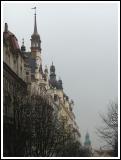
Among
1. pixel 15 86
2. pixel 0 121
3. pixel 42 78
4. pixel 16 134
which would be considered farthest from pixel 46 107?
pixel 42 78

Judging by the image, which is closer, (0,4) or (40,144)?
(0,4)

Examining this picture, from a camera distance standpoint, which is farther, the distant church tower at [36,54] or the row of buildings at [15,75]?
the distant church tower at [36,54]

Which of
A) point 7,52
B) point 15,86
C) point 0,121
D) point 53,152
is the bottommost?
point 53,152

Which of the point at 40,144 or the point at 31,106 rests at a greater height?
the point at 31,106

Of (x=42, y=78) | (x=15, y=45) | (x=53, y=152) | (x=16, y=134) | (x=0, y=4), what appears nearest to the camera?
(x=0, y=4)

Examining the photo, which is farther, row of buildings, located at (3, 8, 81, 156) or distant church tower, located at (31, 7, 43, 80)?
distant church tower, located at (31, 7, 43, 80)

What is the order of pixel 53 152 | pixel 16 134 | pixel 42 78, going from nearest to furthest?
pixel 16 134 → pixel 53 152 → pixel 42 78

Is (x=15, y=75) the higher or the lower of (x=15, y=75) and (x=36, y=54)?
the lower

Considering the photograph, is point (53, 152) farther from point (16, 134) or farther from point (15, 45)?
point (15, 45)

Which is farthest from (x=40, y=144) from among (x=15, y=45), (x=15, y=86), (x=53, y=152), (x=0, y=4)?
(x=0, y=4)

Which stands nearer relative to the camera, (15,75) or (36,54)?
(15,75)

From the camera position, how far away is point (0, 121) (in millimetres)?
25688

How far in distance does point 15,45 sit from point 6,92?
12527mm

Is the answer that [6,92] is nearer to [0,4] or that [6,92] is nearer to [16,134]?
[16,134]
